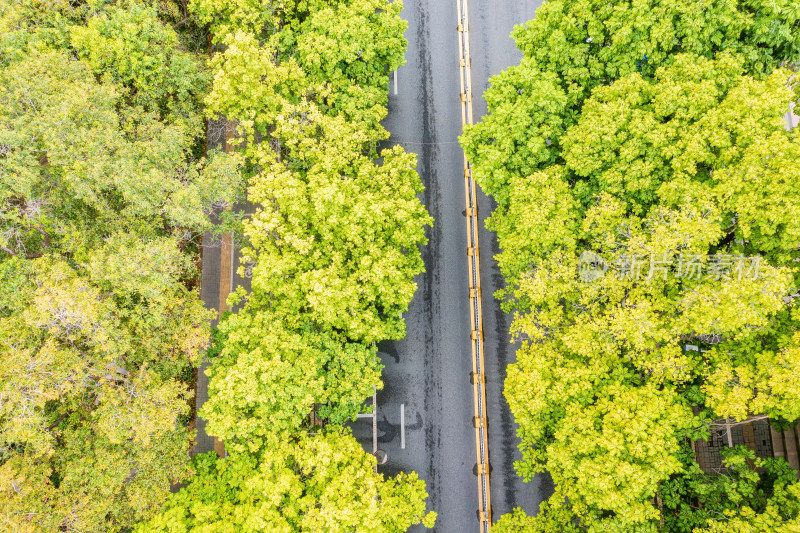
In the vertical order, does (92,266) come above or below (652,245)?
below

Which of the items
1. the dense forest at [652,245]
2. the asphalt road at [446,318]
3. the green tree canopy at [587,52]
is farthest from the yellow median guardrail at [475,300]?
the green tree canopy at [587,52]

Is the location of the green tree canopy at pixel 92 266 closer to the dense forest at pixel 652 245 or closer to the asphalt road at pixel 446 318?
the asphalt road at pixel 446 318

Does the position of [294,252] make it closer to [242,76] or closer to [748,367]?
[242,76]

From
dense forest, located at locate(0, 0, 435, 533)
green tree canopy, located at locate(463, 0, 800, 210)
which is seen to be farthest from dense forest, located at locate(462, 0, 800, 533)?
dense forest, located at locate(0, 0, 435, 533)

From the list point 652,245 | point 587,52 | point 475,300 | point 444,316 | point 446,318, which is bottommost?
point 446,318

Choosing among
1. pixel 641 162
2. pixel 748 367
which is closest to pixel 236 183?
pixel 641 162

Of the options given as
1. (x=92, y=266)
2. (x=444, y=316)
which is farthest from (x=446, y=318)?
(x=92, y=266)

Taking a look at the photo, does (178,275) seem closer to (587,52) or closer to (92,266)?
(92,266)
